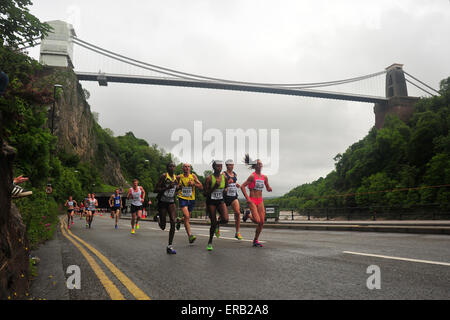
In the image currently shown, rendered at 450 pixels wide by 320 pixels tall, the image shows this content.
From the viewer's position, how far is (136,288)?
180 inches

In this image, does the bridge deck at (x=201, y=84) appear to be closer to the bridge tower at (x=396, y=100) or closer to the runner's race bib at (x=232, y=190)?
the bridge tower at (x=396, y=100)

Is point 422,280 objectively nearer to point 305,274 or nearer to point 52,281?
→ point 305,274

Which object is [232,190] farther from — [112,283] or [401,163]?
[401,163]

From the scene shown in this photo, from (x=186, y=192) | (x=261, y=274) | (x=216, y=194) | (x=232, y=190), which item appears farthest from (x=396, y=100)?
(x=261, y=274)

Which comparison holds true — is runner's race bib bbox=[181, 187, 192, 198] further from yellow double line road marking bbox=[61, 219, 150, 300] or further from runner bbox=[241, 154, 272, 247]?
yellow double line road marking bbox=[61, 219, 150, 300]

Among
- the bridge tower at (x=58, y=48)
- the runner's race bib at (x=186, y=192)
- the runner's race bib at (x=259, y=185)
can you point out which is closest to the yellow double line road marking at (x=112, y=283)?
the runner's race bib at (x=186, y=192)

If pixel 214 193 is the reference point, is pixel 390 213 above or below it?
below

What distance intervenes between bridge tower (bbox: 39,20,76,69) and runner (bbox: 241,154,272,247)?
79973 mm

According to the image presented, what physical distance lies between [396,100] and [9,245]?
98692 mm

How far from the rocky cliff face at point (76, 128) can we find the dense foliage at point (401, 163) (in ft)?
162

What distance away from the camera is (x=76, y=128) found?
7956 cm

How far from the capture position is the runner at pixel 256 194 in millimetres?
8797

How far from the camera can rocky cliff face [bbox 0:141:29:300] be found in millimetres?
3570

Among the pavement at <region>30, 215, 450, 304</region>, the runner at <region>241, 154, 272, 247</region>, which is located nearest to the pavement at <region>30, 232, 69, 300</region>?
the pavement at <region>30, 215, 450, 304</region>
